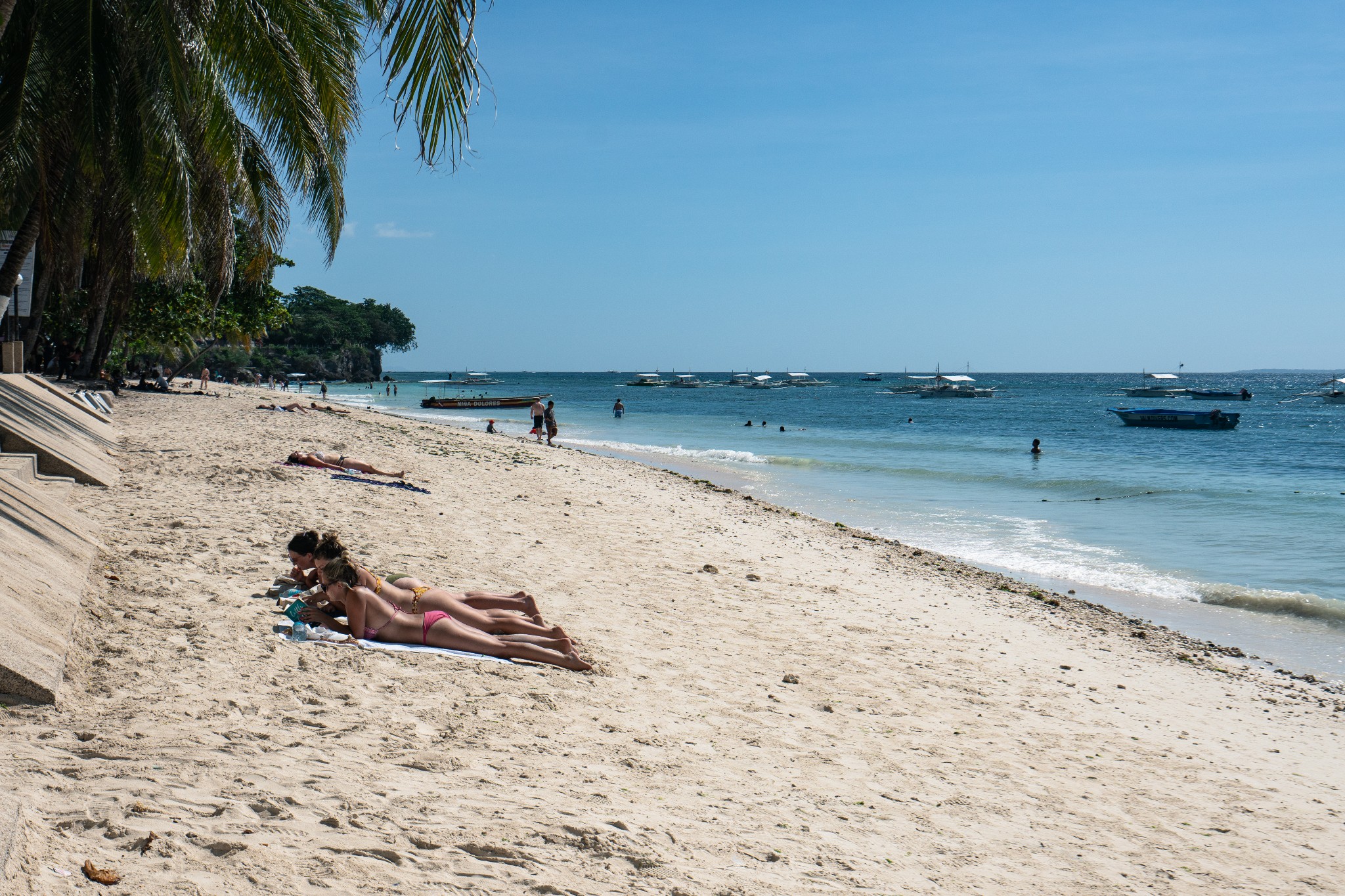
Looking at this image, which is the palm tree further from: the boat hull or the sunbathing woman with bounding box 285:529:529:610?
the boat hull

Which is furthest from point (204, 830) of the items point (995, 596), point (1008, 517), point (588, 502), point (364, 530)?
point (1008, 517)

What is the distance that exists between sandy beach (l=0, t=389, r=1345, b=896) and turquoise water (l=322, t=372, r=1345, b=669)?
3442 mm

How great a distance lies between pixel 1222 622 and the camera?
32.9ft

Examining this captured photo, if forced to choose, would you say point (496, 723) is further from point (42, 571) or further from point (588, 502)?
point (588, 502)

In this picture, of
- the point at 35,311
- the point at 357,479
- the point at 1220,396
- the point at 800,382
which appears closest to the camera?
the point at 357,479

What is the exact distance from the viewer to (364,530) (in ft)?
28.9

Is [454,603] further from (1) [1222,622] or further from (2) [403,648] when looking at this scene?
(1) [1222,622]

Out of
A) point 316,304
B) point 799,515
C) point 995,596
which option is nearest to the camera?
point 995,596

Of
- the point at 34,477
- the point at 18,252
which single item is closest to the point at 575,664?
the point at 34,477

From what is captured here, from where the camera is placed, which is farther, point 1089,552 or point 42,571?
point 1089,552

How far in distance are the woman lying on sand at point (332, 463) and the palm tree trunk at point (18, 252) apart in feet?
11.9

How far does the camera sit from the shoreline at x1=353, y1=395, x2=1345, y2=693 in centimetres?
849

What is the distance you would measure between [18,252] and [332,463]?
14.1ft

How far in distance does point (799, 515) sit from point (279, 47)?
10.7 m
